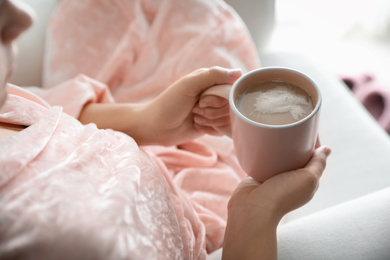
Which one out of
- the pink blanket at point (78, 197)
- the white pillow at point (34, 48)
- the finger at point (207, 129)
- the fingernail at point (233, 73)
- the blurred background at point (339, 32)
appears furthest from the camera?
the blurred background at point (339, 32)

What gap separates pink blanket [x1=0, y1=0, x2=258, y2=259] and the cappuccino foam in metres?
0.18

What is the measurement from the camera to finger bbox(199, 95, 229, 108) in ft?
2.42

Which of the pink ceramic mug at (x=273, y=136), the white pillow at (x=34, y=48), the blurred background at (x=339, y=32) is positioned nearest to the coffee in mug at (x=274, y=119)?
the pink ceramic mug at (x=273, y=136)

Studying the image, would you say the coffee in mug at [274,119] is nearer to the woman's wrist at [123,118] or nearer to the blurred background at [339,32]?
the woman's wrist at [123,118]

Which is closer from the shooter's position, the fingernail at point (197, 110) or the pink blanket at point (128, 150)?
the pink blanket at point (128, 150)

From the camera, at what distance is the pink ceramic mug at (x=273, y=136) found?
577 mm

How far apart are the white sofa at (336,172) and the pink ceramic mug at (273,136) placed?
0.11 meters

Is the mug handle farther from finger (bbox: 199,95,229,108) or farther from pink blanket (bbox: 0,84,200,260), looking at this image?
pink blanket (bbox: 0,84,200,260)

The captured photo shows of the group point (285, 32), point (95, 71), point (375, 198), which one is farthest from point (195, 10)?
point (285, 32)

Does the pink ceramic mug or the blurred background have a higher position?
the pink ceramic mug

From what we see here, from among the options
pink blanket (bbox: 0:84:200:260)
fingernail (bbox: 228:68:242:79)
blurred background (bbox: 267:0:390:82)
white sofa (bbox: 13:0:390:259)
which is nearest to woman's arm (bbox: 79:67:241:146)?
fingernail (bbox: 228:68:242:79)

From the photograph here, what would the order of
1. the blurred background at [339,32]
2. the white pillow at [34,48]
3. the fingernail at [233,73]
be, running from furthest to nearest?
1. the blurred background at [339,32]
2. the white pillow at [34,48]
3. the fingernail at [233,73]

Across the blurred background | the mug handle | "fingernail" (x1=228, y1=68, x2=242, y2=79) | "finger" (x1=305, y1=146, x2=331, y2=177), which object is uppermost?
"fingernail" (x1=228, y1=68, x2=242, y2=79)

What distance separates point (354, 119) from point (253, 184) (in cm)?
46
